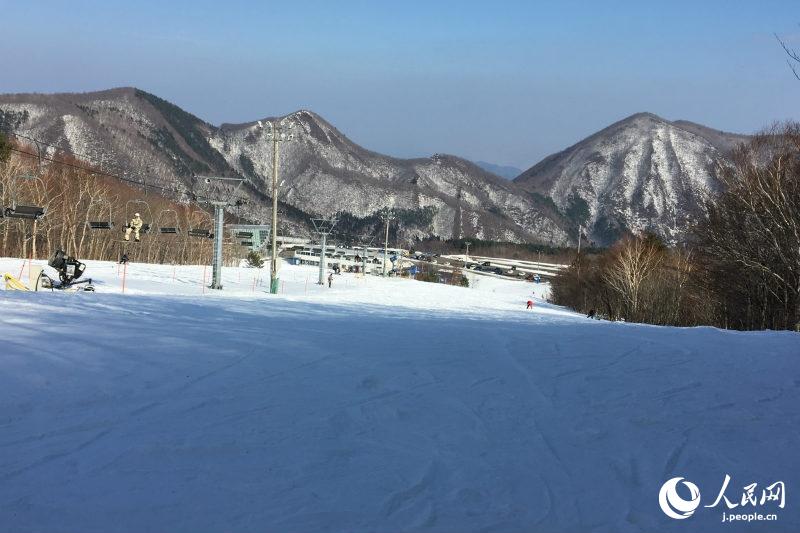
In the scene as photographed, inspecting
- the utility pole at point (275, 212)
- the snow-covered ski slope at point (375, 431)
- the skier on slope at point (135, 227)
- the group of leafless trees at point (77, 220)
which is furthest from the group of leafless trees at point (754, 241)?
the group of leafless trees at point (77, 220)

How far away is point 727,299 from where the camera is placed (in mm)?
31203

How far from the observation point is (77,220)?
6631 centimetres

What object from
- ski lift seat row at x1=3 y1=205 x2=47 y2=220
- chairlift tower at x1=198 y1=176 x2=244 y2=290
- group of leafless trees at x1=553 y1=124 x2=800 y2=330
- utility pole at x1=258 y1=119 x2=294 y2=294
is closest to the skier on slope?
chairlift tower at x1=198 y1=176 x2=244 y2=290

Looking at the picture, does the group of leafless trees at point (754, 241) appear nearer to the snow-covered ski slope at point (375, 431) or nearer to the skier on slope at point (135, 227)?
the snow-covered ski slope at point (375, 431)

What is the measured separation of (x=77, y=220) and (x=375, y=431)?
69.8m

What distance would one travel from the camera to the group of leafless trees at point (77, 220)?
57.1m

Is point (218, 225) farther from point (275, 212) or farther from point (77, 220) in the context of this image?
point (77, 220)

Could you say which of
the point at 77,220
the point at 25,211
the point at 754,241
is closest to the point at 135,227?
the point at 25,211

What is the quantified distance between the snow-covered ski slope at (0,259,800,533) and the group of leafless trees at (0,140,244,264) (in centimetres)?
4743

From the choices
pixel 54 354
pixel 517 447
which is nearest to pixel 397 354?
pixel 517 447

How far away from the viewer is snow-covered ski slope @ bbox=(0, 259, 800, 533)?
A: 4684mm

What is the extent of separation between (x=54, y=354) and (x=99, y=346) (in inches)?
31.1

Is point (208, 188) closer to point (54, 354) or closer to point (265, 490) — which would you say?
point (54, 354)

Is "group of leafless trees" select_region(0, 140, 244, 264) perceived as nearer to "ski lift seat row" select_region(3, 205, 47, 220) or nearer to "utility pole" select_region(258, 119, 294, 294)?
"utility pole" select_region(258, 119, 294, 294)
